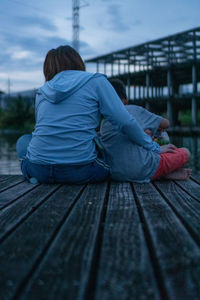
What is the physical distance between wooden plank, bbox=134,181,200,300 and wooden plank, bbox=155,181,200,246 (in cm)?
3

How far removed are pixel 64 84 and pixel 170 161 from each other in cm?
102

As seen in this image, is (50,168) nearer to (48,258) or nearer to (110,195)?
(110,195)

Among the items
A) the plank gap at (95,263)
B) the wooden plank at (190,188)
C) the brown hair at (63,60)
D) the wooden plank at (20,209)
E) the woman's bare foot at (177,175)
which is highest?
the brown hair at (63,60)

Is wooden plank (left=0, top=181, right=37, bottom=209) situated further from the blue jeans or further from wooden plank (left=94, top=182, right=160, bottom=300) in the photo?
wooden plank (left=94, top=182, right=160, bottom=300)

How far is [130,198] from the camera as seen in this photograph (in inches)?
74.4

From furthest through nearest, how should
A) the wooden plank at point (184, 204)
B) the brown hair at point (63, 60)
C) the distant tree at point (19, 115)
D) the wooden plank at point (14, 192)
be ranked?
the distant tree at point (19, 115)
the brown hair at point (63, 60)
the wooden plank at point (14, 192)
the wooden plank at point (184, 204)

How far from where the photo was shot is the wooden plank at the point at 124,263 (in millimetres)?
811

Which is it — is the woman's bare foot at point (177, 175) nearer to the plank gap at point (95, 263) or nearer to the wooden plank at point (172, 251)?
the wooden plank at point (172, 251)

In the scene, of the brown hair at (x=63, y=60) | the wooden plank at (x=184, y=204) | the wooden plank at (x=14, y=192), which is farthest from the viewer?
the brown hair at (x=63, y=60)

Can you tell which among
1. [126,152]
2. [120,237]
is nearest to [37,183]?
[126,152]

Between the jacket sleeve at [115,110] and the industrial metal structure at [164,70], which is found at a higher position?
the industrial metal structure at [164,70]

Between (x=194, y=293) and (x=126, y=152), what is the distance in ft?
5.38

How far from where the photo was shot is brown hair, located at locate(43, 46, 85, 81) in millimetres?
2305

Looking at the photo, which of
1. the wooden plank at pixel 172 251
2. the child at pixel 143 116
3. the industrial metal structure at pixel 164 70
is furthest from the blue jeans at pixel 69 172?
the industrial metal structure at pixel 164 70
